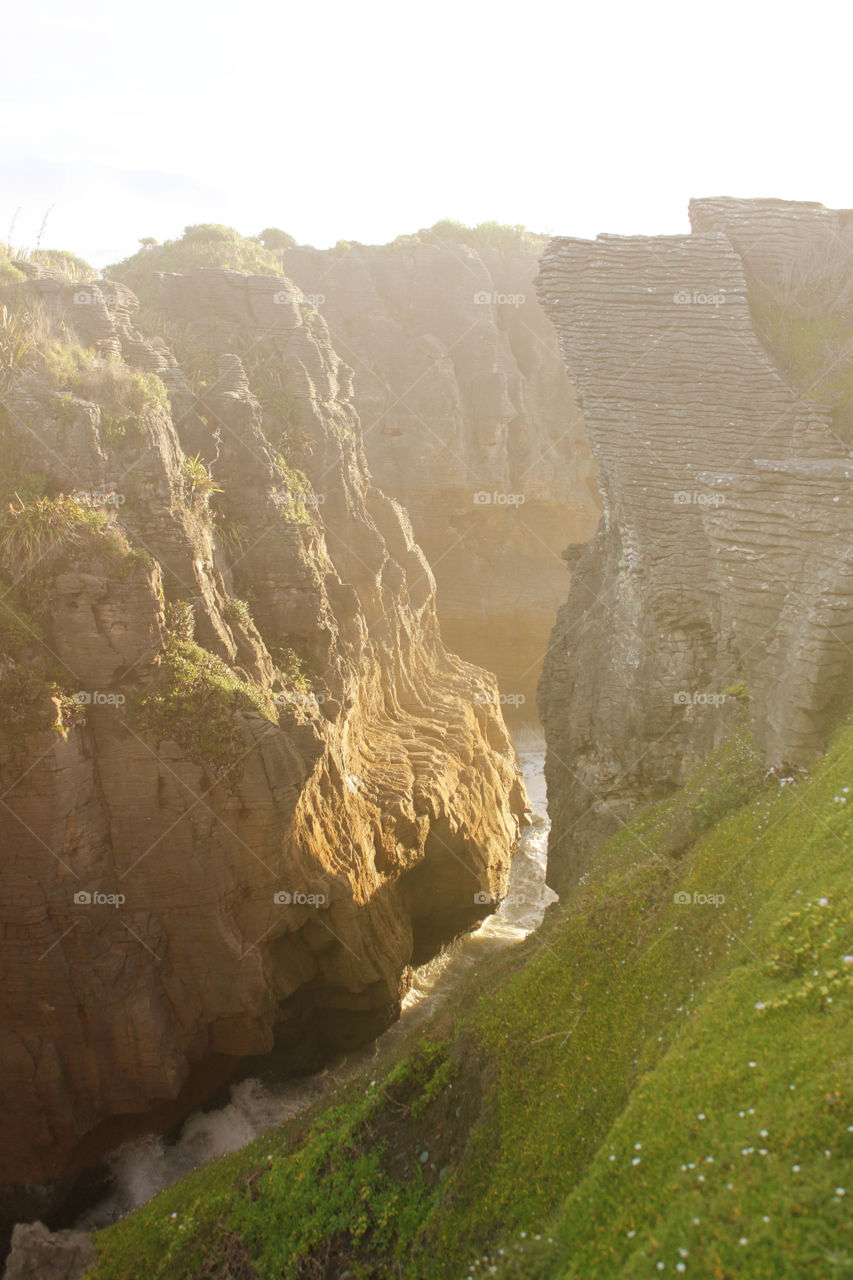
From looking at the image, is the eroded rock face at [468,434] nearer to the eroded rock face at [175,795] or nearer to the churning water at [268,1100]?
the churning water at [268,1100]

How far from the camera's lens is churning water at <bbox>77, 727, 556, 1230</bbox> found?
664 inches

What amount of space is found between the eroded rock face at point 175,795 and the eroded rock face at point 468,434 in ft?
72.5

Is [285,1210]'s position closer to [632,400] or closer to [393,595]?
[632,400]

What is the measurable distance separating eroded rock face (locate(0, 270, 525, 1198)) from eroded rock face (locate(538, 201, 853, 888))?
5673 mm

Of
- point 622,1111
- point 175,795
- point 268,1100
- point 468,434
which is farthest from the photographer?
point 468,434

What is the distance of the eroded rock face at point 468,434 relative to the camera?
44.4 meters

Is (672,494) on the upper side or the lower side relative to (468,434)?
lower

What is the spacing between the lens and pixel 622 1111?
8.40 meters

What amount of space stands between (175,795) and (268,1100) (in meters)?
7.39

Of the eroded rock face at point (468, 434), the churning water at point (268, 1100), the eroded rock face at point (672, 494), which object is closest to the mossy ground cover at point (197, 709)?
the churning water at point (268, 1100)

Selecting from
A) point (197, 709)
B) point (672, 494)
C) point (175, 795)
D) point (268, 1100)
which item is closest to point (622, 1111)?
point (175, 795)

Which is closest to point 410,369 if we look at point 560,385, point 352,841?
point 560,385

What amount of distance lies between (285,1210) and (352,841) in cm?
963

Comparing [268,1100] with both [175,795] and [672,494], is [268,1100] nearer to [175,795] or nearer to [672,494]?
[175,795]
